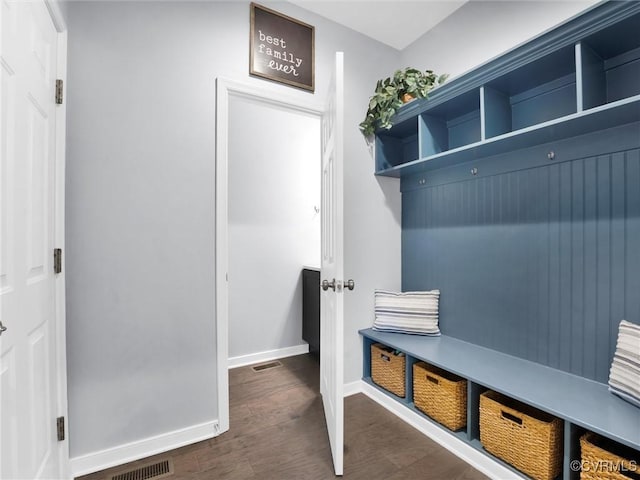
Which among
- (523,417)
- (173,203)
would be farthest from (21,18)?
(523,417)

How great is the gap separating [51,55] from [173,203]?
0.82 meters

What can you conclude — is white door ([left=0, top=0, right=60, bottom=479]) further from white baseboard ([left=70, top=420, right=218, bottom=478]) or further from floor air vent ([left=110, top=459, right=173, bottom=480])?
floor air vent ([left=110, top=459, right=173, bottom=480])

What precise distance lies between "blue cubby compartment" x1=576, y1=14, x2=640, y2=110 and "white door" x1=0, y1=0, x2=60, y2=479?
2.17 m

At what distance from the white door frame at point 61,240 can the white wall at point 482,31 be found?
7.70 ft

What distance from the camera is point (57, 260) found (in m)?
1.49

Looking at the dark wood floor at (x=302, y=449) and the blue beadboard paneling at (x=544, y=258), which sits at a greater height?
the blue beadboard paneling at (x=544, y=258)

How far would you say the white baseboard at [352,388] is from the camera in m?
2.44

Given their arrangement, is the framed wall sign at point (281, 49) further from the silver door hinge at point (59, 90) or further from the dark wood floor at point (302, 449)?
the dark wood floor at point (302, 449)

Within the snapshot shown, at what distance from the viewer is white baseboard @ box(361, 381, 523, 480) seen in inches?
62.4

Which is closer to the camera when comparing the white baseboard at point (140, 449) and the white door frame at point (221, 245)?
the white baseboard at point (140, 449)

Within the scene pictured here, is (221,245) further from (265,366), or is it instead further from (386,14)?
(386,14)

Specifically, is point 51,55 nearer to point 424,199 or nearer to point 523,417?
point 424,199

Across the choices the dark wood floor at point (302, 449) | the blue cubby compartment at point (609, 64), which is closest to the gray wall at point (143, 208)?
the dark wood floor at point (302, 449)

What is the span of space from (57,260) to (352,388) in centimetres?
206
